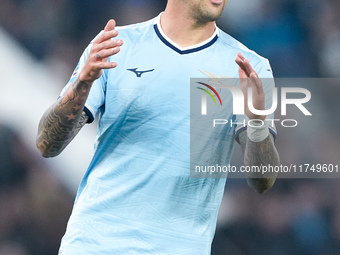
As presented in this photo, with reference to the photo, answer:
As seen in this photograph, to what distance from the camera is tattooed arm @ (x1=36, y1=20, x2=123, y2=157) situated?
8.66 feet

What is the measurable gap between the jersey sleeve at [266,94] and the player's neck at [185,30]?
0.29 meters

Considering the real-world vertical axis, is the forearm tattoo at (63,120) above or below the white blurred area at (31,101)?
above

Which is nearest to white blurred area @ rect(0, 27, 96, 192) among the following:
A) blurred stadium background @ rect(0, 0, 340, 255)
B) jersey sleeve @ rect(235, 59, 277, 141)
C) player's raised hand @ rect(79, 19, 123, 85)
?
blurred stadium background @ rect(0, 0, 340, 255)

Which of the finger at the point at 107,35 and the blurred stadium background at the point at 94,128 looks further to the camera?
the blurred stadium background at the point at 94,128

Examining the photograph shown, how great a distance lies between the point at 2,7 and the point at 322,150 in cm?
265

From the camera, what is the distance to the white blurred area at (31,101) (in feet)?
16.7

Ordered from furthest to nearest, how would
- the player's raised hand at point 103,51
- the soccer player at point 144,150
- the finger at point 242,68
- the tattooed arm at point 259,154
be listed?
the tattooed arm at point 259,154 → the soccer player at point 144,150 → the finger at point 242,68 → the player's raised hand at point 103,51

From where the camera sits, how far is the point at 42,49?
5.20m

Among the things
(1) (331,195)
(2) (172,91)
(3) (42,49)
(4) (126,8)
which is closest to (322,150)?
(1) (331,195)

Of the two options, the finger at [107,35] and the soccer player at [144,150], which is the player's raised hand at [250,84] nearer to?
the soccer player at [144,150]

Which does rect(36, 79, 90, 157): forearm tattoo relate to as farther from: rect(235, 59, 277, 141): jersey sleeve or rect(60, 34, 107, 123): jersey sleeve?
rect(235, 59, 277, 141): jersey sleeve

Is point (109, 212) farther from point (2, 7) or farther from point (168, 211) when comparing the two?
point (2, 7)

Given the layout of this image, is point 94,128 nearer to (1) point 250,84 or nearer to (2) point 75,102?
(2) point 75,102

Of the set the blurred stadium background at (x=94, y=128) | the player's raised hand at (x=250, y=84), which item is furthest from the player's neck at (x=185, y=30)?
the blurred stadium background at (x=94, y=128)
